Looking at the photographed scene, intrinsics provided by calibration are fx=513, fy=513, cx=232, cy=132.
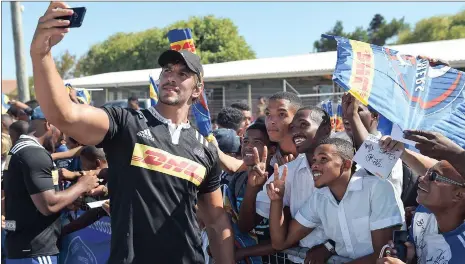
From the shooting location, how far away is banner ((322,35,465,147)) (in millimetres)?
2842

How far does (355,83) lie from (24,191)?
→ 113 inches

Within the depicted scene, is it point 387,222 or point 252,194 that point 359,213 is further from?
point 252,194

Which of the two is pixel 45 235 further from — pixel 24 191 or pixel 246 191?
pixel 246 191

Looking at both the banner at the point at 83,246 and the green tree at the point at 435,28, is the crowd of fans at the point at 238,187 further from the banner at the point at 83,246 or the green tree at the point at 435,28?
the green tree at the point at 435,28

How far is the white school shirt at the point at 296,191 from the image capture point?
3504mm

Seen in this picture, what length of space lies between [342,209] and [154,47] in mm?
41392

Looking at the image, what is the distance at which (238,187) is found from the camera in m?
3.98

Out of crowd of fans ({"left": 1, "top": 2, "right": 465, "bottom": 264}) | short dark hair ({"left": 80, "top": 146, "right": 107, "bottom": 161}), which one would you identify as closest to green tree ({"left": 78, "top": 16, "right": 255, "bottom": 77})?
short dark hair ({"left": 80, "top": 146, "right": 107, "bottom": 161})

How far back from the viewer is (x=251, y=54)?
43.3m

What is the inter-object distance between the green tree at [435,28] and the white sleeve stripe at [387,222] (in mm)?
40461

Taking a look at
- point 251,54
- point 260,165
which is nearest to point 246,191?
point 260,165

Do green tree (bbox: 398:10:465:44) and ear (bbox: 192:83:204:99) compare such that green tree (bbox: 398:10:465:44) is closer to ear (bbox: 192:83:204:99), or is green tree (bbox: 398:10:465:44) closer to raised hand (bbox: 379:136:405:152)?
raised hand (bbox: 379:136:405:152)

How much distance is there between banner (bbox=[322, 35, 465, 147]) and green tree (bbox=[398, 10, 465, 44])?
40.1 m

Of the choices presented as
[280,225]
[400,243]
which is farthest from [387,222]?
[280,225]
